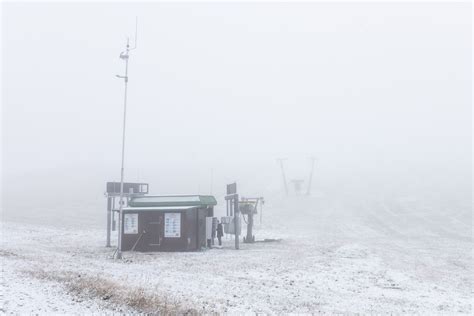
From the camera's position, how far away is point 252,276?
73.4ft

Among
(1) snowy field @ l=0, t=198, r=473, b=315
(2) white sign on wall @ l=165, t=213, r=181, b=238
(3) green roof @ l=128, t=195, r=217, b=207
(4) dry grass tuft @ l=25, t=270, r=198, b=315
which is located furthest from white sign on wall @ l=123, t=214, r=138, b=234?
(4) dry grass tuft @ l=25, t=270, r=198, b=315

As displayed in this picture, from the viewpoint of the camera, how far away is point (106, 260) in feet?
84.1

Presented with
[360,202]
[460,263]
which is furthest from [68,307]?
[360,202]

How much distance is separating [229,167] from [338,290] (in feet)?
320

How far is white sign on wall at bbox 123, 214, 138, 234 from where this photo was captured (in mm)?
32219

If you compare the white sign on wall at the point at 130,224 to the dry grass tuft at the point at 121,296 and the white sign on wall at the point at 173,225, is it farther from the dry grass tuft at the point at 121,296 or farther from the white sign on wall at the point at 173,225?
the dry grass tuft at the point at 121,296

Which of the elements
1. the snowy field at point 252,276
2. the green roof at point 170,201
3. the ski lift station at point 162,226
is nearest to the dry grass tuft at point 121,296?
the snowy field at point 252,276

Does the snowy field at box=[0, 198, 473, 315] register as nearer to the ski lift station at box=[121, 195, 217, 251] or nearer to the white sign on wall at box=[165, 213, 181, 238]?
the ski lift station at box=[121, 195, 217, 251]

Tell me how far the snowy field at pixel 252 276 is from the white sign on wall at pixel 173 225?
1933mm

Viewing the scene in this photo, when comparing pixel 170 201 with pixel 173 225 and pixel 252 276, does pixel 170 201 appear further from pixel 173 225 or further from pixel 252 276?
pixel 252 276

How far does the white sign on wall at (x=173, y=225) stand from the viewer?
31906 millimetres

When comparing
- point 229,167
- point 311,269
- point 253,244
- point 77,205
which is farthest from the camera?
point 229,167

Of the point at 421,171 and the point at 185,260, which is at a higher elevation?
the point at 421,171

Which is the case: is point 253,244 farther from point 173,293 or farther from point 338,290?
point 173,293
